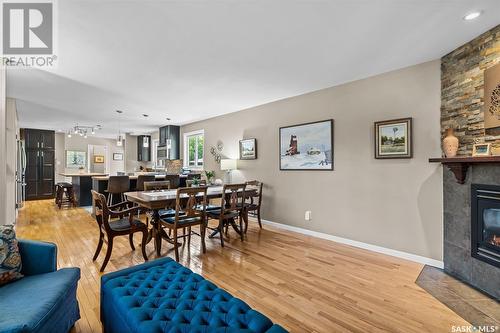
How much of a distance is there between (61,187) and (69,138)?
3.85 m

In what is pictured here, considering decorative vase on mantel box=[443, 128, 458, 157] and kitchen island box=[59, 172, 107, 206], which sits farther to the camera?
kitchen island box=[59, 172, 107, 206]

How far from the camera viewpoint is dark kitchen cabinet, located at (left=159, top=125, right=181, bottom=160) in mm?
7492

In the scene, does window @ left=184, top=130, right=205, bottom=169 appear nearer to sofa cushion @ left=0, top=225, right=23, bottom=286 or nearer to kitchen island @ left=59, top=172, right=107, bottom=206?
kitchen island @ left=59, top=172, right=107, bottom=206

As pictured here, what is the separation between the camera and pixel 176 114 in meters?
5.94

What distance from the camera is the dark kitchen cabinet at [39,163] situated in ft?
25.6

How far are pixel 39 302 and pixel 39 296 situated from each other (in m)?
0.08

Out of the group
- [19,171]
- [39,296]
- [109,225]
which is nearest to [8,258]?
[39,296]

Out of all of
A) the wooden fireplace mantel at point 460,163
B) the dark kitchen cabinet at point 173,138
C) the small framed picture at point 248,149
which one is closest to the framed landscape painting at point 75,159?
the dark kitchen cabinet at point 173,138

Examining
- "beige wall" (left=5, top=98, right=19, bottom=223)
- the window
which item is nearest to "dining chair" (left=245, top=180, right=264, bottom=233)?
the window

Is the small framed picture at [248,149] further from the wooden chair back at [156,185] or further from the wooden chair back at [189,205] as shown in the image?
the wooden chair back at [189,205]

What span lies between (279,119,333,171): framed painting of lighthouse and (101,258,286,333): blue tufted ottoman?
2935mm

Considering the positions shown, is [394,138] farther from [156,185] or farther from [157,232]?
[156,185]

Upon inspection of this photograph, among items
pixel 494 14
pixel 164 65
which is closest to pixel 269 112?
pixel 164 65

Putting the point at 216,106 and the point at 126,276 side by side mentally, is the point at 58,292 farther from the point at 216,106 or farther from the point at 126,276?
the point at 216,106
